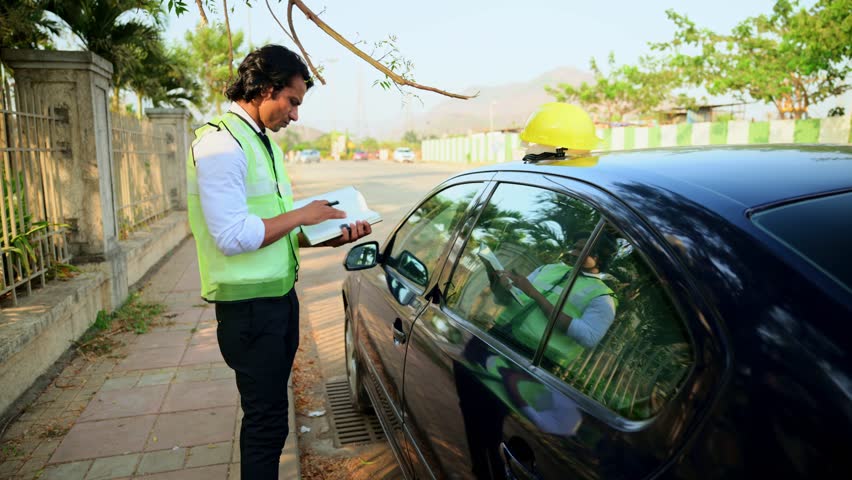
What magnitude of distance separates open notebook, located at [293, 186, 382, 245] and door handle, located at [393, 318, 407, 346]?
0.48 metres

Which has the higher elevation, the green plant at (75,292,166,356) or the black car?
the black car

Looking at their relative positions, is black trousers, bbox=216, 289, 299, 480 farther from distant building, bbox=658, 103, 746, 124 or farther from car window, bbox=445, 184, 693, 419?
distant building, bbox=658, 103, 746, 124

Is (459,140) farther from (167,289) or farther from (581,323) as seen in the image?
(581,323)

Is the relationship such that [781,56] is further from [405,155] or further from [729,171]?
[405,155]

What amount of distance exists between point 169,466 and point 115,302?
3.33 meters

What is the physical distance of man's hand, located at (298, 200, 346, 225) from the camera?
2.19 metres

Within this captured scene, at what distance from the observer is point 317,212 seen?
2.22 meters

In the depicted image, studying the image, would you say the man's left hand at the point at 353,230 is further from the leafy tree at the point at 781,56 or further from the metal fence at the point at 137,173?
the leafy tree at the point at 781,56

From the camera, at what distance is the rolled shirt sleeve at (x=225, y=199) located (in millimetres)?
2066

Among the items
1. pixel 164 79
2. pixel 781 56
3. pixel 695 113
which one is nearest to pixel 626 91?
pixel 695 113

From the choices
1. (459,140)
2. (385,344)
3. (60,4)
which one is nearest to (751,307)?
(385,344)

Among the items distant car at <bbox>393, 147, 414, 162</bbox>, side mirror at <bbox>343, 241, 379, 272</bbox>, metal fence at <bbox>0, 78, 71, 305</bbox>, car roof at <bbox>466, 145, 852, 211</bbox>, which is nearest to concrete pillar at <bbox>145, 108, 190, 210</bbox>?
metal fence at <bbox>0, 78, 71, 305</bbox>

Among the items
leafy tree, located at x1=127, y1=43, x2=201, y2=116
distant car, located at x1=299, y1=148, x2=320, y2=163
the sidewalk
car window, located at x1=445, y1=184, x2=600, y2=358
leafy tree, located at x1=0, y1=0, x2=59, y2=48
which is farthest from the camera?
distant car, located at x1=299, y1=148, x2=320, y2=163

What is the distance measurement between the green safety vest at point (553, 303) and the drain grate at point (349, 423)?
1961mm
